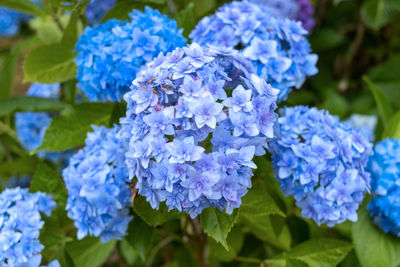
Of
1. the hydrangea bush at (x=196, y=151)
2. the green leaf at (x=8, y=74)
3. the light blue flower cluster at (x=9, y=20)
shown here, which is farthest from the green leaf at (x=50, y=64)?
the light blue flower cluster at (x=9, y=20)

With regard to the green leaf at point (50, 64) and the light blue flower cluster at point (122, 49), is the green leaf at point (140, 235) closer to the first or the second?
the light blue flower cluster at point (122, 49)

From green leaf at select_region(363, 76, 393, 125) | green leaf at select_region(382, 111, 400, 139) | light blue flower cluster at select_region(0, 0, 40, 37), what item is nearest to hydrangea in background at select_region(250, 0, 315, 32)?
green leaf at select_region(363, 76, 393, 125)

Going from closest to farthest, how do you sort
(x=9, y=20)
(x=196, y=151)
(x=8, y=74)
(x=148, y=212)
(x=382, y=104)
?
1. (x=196, y=151)
2. (x=148, y=212)
3. (x=382, y=104)
4. (x=8, y=74)
5. (x=9, y=20)

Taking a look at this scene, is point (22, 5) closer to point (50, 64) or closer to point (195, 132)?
point (50, 64)

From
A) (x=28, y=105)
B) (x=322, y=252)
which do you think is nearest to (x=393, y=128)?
(x=322, y=252)

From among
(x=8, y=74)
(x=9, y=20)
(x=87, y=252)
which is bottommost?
(x=9, y=20)

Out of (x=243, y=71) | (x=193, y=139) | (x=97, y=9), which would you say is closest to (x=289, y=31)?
(x=243, y=71)

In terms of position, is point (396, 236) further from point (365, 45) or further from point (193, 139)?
point (365, 45)
